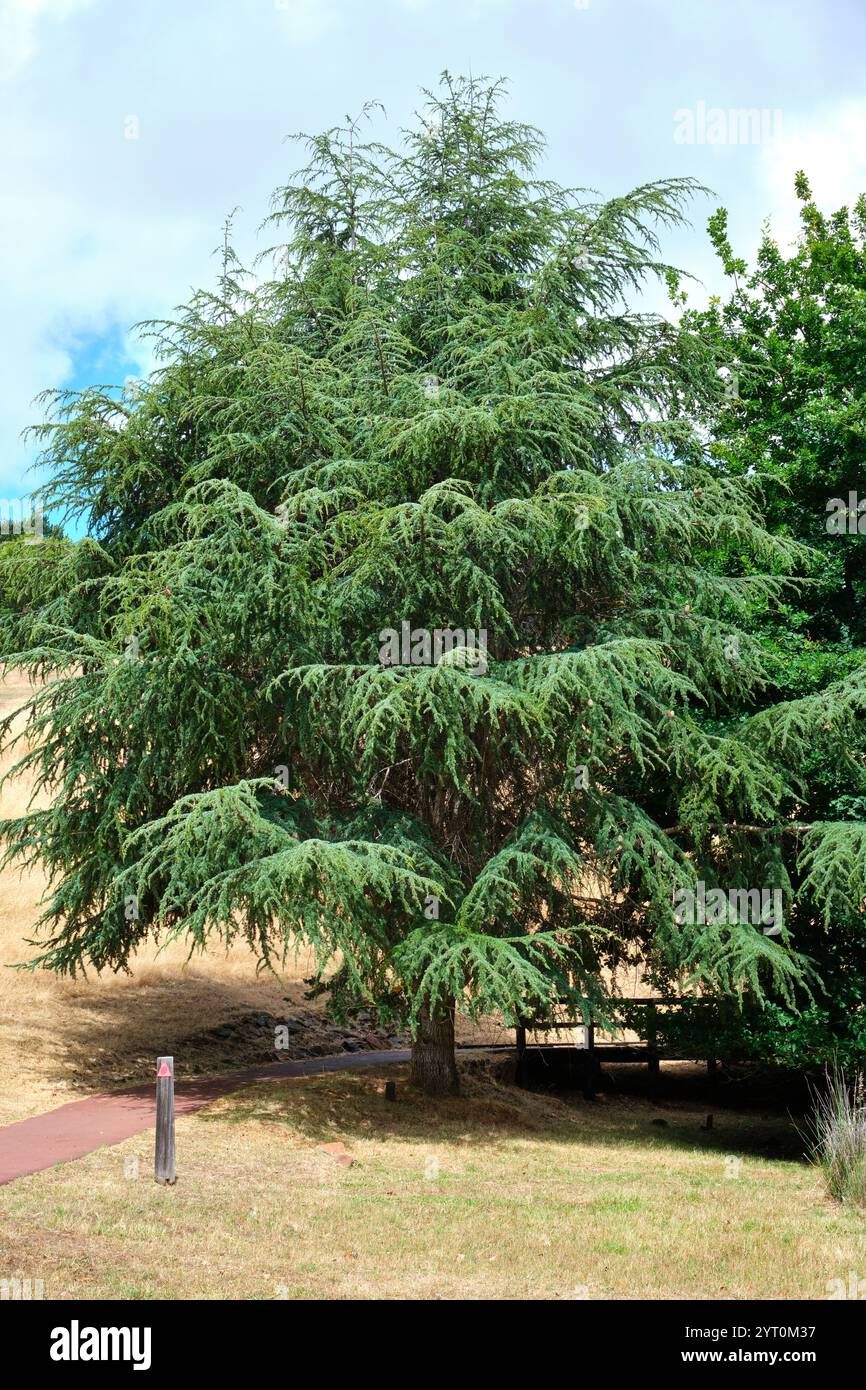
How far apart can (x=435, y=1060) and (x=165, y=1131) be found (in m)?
5.92

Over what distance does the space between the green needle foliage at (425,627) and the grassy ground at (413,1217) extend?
5.06ft

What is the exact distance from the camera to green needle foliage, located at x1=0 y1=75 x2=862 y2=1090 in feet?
40.0

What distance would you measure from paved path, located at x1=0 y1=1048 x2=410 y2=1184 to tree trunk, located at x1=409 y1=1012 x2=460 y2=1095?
6.57ft

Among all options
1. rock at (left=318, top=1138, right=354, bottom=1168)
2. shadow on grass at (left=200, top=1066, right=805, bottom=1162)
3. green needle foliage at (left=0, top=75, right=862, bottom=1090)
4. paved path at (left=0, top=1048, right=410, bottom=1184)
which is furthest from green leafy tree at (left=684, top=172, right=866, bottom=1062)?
paved path at (left=0, top=1048, right=410, bottom=1184)

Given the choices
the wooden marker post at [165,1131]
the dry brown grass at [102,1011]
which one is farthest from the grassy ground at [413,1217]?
the dry brown grass at [102,1011]

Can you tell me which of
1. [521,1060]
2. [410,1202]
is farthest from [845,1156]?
[521,1060]

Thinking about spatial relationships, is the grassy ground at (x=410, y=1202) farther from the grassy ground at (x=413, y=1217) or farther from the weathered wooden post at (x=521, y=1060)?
the weathered wooden post at (x=521, y=1060)

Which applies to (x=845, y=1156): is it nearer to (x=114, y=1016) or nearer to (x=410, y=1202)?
(x=410, y=1202)

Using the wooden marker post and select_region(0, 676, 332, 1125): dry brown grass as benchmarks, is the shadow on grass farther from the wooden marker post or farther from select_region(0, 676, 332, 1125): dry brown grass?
the wooden marker post

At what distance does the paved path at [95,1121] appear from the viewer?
1080cm

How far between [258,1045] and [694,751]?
30.9ft

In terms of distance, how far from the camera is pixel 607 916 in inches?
607

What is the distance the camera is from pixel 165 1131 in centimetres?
980
